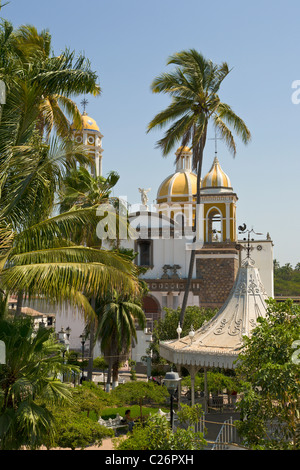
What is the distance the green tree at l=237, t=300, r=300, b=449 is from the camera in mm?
8938

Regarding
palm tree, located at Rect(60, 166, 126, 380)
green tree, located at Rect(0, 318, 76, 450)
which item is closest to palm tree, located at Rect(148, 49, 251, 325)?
palm tree, located at Rect(60, 166, 126, 380)

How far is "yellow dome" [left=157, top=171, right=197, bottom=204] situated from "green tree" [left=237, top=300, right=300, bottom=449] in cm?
3861

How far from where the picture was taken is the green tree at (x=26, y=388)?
870cm

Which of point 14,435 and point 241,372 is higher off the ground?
point 241,372

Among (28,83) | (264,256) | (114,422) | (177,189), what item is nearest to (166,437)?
(28,83)

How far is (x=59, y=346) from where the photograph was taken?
10.5 m

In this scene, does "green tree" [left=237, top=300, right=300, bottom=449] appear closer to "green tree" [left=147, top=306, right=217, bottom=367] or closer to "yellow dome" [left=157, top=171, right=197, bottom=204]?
"green tree" [left=147, top=306, right=217, bottom=367]

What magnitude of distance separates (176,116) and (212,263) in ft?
65.7

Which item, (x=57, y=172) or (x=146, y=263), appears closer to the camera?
(x=57, y=172)

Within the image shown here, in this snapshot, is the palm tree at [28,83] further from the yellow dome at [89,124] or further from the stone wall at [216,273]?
the yellow dome at [89,124]

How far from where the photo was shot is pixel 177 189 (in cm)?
4894
